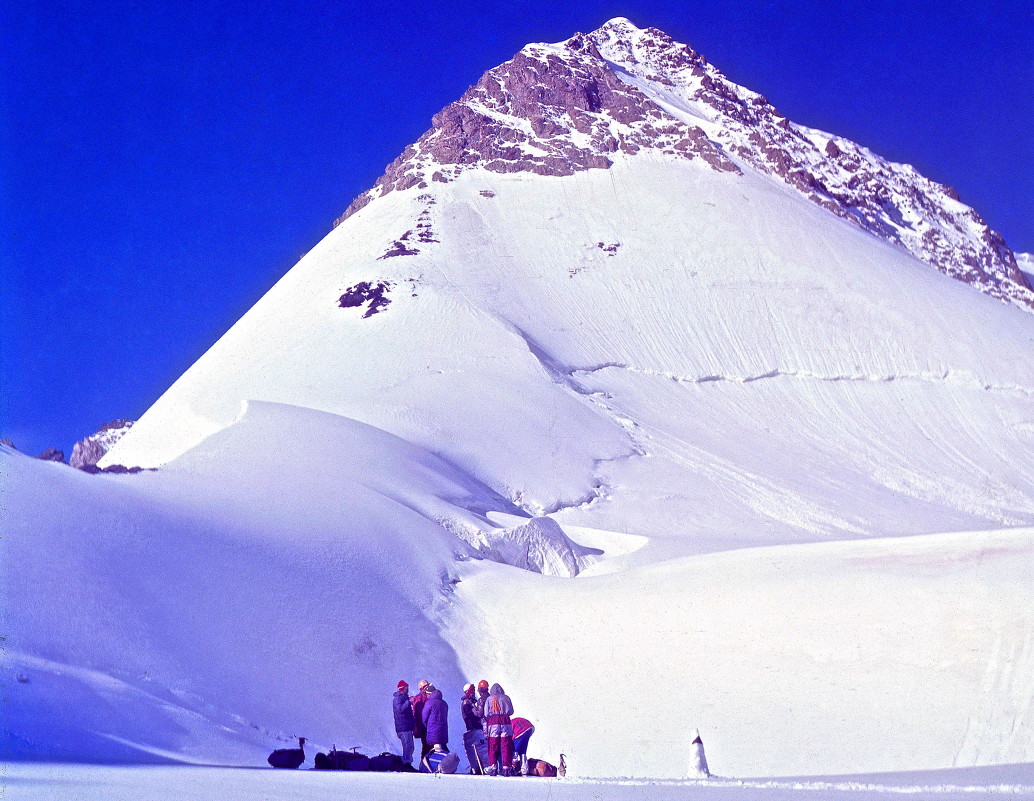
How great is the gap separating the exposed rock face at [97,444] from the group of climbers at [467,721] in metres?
63.5

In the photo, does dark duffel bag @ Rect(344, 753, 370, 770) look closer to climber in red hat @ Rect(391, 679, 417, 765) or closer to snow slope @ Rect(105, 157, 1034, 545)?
climber in red hat @ Rect(391, 679, 417, 765)

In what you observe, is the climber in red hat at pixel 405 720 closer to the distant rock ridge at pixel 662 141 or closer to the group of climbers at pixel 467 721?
the group of climbers at pixel 467 721

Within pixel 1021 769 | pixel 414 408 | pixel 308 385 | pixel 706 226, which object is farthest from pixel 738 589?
pixel 706 226

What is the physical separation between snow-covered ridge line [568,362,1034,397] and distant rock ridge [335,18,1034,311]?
97.7 ft

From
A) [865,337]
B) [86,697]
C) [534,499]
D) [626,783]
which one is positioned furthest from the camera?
[865,337]

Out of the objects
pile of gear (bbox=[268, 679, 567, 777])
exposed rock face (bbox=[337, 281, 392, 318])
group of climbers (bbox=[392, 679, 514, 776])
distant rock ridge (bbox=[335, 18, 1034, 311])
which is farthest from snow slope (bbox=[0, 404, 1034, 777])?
distant rock ridge (bbox=[335, 18, 1034, 311])

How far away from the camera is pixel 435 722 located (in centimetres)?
1408

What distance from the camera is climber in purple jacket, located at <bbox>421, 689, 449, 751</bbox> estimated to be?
14.0m

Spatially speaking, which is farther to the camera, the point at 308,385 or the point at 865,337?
the point at 865,337

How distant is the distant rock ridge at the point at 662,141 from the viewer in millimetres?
91812

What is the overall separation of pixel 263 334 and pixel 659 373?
80.8 feet

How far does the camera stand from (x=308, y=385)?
52812 mm

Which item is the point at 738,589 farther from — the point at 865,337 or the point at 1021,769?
the point at 865,337

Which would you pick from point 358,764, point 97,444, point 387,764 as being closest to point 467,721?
point 387,764
